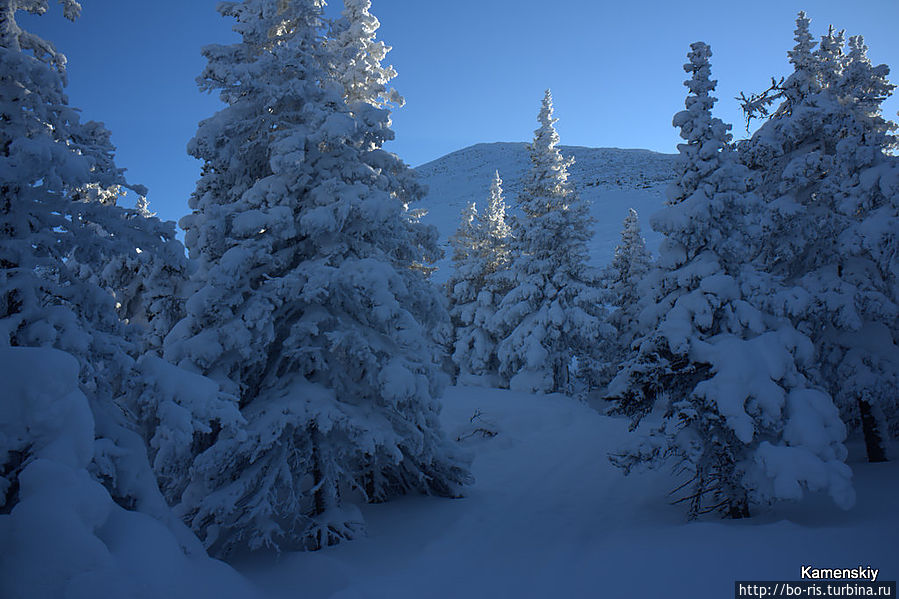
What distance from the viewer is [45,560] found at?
3801 millimetres

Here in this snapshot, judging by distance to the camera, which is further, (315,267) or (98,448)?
(315,267)

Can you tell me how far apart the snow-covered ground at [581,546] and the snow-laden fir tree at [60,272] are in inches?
124

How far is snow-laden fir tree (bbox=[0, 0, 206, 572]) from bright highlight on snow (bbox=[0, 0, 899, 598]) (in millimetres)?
30

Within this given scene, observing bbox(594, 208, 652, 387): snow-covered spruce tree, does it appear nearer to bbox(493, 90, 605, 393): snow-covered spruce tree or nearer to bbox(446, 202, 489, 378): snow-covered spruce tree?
bbox(493, 90, 605, 393): snow-covered spruce tree

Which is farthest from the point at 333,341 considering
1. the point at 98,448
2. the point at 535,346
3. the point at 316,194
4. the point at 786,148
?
the point at 535,346

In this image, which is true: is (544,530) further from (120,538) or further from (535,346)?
(535,346)

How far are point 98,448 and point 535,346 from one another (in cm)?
2008

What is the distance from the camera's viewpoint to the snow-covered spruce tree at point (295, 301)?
8.47 m

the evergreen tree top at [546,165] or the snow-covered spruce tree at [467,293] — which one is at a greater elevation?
the evergreen tree top at [546,165]

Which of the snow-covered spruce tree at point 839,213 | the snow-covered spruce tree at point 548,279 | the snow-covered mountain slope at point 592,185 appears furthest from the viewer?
the snow-covered mountain slope at point 592,185

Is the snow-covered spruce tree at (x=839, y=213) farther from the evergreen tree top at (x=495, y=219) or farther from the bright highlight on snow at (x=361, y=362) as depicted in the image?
the evergreen tree top at (x=495, y=219)

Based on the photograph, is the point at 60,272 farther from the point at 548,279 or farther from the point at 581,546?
the point at 548,279

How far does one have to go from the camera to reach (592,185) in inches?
4670

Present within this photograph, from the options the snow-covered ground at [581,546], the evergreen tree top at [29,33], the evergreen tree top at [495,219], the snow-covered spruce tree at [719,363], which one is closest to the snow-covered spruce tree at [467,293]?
the evergreen tree top at [495,219]
